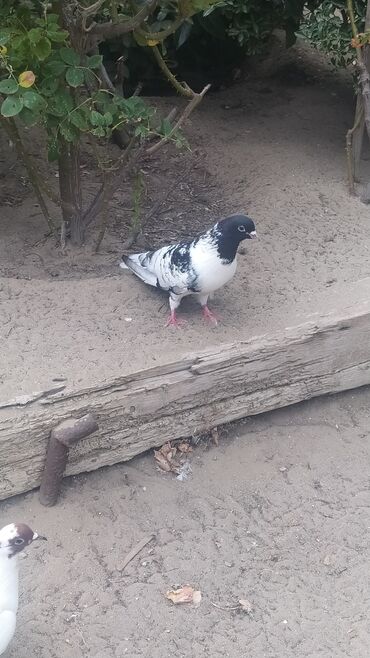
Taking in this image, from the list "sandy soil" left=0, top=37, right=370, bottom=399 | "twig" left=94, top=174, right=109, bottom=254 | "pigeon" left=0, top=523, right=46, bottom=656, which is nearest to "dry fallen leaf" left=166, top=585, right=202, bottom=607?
"pigeon" left=0, top=523, right=46, bottom=656

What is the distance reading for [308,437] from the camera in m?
3.64

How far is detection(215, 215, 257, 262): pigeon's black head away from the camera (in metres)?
3.26

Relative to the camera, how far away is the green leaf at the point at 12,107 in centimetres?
302

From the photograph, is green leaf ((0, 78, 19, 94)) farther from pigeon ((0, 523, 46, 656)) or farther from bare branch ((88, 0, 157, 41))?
pigeon ((0, 523, 46, 656))

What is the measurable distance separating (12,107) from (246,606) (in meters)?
2.02

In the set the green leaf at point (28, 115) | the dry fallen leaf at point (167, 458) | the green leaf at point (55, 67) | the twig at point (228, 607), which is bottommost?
the twig at point (228, 607)

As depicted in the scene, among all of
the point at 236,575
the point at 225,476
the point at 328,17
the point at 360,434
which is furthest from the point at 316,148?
the point at 236,575

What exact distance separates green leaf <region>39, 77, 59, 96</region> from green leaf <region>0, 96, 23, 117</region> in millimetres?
257

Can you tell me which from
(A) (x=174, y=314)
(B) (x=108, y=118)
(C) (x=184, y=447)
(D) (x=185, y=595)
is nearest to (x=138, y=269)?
(A) (x=174, y=314)

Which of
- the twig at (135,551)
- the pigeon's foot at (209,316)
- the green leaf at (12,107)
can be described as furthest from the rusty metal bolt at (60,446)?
the green leaf at (12,107)

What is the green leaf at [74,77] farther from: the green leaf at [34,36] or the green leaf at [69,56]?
the green leaf at [34,36]

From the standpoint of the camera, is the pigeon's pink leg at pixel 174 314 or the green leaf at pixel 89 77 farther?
the pigeon's pink leg at pixel 174 314

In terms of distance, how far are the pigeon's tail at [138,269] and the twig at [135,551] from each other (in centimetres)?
112

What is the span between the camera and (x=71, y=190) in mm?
3996
